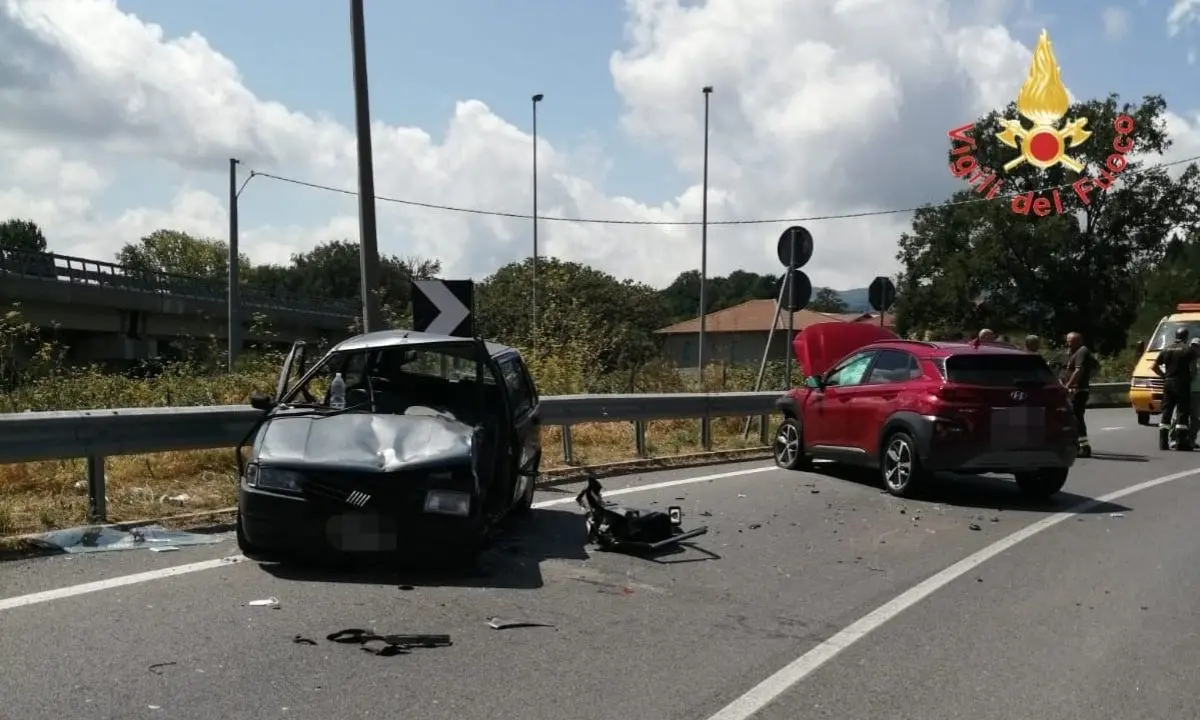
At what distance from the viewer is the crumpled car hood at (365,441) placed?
21.4 feet

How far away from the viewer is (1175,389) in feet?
52.2

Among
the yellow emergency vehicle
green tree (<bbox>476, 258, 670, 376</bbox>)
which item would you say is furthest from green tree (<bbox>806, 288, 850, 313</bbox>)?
the yellow emergency vehicle

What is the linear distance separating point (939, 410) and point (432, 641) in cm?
648

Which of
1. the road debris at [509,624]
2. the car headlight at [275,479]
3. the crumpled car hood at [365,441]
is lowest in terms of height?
the road debris at [509,624]

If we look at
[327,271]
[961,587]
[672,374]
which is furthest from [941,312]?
[327,271]

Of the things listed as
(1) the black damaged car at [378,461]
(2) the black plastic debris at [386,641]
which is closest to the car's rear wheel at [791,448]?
(1) the black damaged car at [378,461]

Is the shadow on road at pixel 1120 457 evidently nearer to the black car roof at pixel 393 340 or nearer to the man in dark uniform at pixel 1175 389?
the man in dark uniform at pixel 1175 389

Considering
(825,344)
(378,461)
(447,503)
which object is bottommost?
(447,503)

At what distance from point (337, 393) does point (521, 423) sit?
4.54 ft

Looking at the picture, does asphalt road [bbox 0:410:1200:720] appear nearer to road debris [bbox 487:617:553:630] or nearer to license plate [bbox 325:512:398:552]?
road debris [bbox 487:617:553:630]

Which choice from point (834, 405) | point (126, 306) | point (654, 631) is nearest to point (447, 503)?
point (654, 631)

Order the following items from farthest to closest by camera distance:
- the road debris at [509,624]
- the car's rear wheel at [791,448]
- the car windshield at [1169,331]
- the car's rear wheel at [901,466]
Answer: the car windshield at [1169,331] → the car's rear wheel at [791,448] → the car's rear wheel at [901,466] → the road debris at [509,624]

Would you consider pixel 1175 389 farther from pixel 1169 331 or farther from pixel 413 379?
pixel 413 379

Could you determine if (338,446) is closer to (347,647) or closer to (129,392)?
(347,647)
